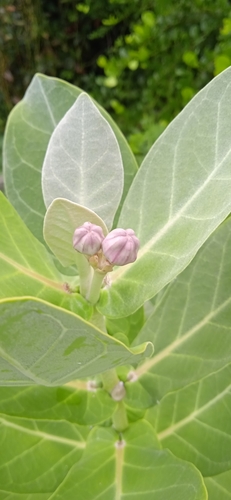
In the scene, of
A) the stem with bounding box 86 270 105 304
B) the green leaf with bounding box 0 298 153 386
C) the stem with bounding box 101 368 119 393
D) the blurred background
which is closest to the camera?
the green leaf with bounding box 0 298 153 386

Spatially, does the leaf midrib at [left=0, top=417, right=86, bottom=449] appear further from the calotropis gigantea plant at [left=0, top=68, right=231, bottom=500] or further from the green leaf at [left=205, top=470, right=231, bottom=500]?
the green leaf at [left=205, top=470, right=231, bottom=500]

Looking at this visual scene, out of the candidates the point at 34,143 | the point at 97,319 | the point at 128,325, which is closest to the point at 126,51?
the point at 34,143

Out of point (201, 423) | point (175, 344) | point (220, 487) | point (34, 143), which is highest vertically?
point (34, 143)

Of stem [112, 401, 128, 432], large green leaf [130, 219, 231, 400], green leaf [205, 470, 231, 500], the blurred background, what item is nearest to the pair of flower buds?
large green leaf [130, 219, 231, 400]

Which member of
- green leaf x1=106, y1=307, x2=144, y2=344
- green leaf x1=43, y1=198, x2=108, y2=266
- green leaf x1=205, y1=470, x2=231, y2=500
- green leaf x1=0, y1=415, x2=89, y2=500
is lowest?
green leaf x1=205, y1=470, x2=231, y2=500

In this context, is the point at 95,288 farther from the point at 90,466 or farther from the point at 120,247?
the point at 90,466

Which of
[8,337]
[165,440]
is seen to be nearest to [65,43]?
[165,440]

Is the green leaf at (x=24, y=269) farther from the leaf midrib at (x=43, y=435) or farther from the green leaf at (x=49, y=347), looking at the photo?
the leaf midrib at (x=43, y=435)
